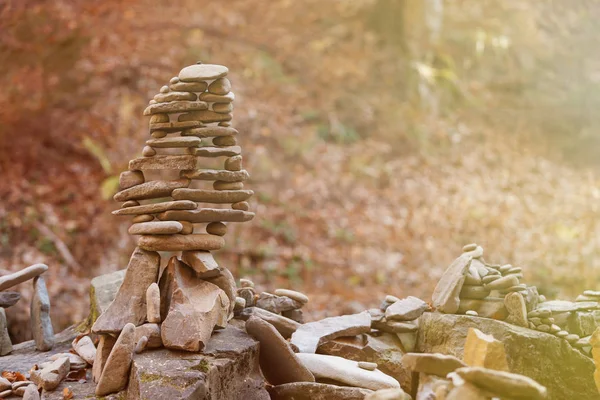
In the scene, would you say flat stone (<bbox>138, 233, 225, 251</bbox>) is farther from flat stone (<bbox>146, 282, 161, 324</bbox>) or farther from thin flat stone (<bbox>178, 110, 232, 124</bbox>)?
thin flat stone (<bbox>178, 110, 232, 124</bbox>)

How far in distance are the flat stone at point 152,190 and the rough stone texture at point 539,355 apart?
215cm

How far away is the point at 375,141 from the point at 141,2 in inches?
193

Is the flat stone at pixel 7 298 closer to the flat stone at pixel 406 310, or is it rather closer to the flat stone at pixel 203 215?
the flat stone at pixel 203 215

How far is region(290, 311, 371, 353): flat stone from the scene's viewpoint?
4.56m

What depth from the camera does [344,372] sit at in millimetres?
4188

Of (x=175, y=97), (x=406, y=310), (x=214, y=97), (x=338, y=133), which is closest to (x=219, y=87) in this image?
(x=214, y=97)

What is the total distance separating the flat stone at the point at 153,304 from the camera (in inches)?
154

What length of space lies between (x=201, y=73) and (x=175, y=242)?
1.12 metres

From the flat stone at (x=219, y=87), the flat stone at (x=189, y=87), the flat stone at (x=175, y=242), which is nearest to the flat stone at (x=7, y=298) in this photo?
the flat stone at (x=175, y=242)

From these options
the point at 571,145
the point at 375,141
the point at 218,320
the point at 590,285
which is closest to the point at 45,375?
the point at 218,320

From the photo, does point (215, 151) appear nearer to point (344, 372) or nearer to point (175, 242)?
point (175, 242)

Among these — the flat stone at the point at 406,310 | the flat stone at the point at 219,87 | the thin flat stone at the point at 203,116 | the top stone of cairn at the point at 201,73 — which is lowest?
the flat stone at the point at 406,310

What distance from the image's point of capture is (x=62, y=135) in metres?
10.4

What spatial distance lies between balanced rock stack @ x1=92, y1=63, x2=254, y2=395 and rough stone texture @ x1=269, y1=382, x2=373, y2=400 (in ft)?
2.01
